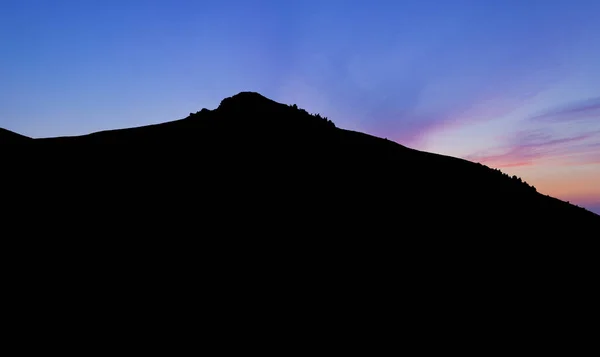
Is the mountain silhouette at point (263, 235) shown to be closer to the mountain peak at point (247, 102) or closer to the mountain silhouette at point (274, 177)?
the mountain silhouette at point (274, 177)

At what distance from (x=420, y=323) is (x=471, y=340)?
6.09ft

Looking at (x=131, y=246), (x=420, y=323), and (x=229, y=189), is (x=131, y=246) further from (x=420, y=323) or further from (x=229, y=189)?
(x=420, y=323)

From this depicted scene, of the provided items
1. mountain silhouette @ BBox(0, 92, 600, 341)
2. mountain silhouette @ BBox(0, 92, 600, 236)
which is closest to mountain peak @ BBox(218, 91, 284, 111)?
mountain silhouette @ BBox(0, 92, 600, 236)

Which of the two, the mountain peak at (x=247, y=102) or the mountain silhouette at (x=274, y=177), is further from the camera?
the mountain peak at (x=247, y=102)

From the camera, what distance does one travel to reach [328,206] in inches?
745

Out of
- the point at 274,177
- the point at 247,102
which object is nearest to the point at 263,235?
the point at 274,177

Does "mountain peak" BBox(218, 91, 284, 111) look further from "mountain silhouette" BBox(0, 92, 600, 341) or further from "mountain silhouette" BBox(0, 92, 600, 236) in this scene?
"mountain silhouette" BBox(0, 92, 600, 341)

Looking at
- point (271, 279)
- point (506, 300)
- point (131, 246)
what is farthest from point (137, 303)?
point (506, 300)

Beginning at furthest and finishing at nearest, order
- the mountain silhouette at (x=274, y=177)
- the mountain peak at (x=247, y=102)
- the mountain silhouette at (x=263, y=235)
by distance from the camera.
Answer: the mountain peak at (x=247, y=102) < the mountain silhouette at (x=274, y=177) < the mountain silhouette at (x=263, y=235)

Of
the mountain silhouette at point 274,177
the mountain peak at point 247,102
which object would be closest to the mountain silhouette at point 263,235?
the mountain silhouette at point 274,177

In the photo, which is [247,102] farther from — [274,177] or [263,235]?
[263,235]

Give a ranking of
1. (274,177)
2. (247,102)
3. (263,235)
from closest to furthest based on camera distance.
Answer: (263,235), (274,177), (247,102)

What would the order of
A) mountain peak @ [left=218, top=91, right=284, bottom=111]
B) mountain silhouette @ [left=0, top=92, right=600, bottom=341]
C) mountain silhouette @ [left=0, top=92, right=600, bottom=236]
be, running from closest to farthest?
mountain silhouette @ [left=0, top=92, right=600, bottom=341] → mountain silhouette @ [left=0, top=92, right=600, bottom=236] → mountain peak @ [left=218, top=91, right=284, bottom=111]

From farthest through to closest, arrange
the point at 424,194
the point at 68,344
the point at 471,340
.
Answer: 1. the point at 424,194
2. the point at 471,340
3. the point at 68,344
